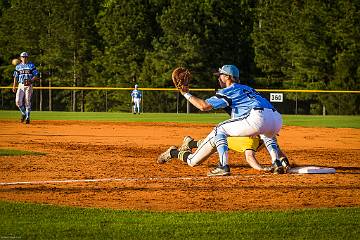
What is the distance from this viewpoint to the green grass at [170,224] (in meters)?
6.80

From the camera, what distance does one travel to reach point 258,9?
52.6 meters

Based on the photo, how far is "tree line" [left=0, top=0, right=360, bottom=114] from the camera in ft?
157

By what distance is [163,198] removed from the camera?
902 centimetres

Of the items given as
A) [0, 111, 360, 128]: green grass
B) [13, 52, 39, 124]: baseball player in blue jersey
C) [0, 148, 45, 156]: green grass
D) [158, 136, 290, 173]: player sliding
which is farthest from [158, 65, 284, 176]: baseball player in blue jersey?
[0, 111, 360, 128]: green grass

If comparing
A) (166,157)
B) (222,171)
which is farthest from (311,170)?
(166,157)

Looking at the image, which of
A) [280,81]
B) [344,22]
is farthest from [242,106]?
[280,81]

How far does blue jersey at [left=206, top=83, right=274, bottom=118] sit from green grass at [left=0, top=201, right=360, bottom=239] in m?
2.95

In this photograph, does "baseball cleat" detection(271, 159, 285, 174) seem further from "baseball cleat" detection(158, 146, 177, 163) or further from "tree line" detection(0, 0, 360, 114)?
"tree line" detection(0, 0, 360, 114)

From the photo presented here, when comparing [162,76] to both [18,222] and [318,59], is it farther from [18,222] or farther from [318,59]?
[18,222]

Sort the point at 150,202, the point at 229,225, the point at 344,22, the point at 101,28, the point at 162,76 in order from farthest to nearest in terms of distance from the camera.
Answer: the point at 101,28
the point at 162,76
the point at 344,22
the point at 150,202
the point at 229,225

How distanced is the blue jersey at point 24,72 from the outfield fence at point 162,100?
55.4ft

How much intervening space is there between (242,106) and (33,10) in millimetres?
48158

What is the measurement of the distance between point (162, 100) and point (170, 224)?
4101 centimetres

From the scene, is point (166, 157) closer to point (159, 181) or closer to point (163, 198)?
point (159, 181)
